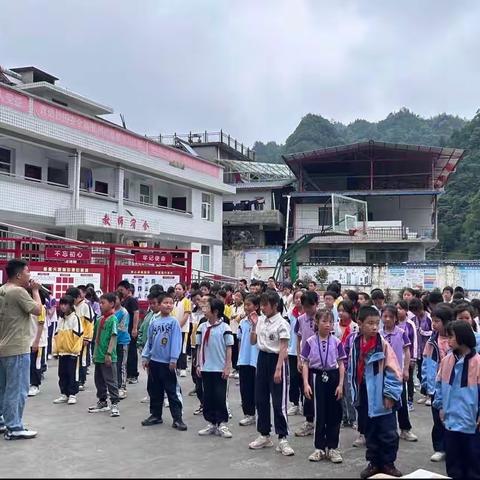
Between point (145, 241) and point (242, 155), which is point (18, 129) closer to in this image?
point (145, 241)

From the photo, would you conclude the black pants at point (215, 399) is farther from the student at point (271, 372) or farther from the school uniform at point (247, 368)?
the student at point (271, 372)

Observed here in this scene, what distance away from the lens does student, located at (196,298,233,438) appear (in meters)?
6.00

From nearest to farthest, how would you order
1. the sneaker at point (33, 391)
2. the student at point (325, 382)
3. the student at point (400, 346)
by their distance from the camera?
the student at point (325, 382) < the student at point (400, 346) < the sneaker at point (33, 391)

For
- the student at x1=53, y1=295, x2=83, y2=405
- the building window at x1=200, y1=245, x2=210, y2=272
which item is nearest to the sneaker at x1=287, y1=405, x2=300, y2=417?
the student at x1=53, y1=295, x2=83, y2=405

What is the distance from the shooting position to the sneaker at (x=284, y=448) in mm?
5215

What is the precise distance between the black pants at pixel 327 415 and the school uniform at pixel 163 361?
1.80 meters

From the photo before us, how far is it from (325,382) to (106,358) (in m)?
2.91

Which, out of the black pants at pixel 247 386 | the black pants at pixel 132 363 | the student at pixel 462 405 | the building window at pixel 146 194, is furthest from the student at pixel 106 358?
the building window at pixel 146 194

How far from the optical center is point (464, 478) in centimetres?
399

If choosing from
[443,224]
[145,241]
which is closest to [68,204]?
[145,241]

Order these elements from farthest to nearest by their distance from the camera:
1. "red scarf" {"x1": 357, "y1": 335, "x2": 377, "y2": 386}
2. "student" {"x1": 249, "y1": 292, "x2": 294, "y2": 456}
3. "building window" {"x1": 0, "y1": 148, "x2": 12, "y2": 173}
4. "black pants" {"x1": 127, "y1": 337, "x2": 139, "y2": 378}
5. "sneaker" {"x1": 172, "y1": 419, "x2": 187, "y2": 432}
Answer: "building window" {"x1": 0, "y1": 148, "x2": 12, "y2": 173}, "black pants" {"x1": 127, "y1": 337, "x2": 139, "y2": 378}, "sneaker" {"x1": 172, "y1": 419, "x2": 187, "y2": 432}, "student" {"x1": 249, "y1": 292, "x2": 294, "y2": 456}, "red scarf" {"x1": 357, "y1": 335, "x2": 377, "y2": 386}

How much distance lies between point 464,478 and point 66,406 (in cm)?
513

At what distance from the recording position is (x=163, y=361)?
629 centimetres

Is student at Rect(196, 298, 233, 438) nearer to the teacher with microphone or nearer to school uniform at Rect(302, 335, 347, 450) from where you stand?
school uniform at Rect(302, 335, 347, 450)
